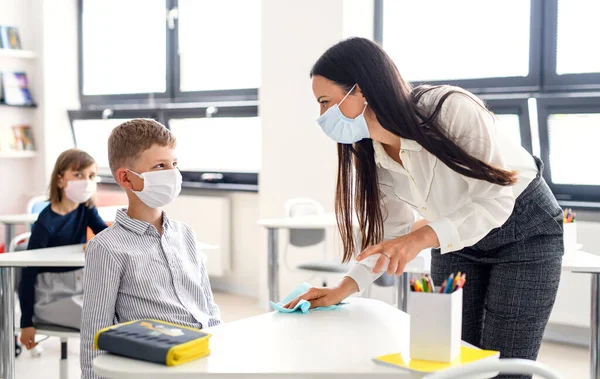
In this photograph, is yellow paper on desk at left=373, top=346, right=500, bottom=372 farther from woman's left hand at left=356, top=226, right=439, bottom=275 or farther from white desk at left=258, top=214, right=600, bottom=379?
white desk at left=258, top=214, right=600, bottom=379

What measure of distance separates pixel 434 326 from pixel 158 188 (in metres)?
1.01

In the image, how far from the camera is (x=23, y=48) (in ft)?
21.8

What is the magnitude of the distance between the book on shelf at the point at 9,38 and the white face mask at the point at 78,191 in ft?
11.7

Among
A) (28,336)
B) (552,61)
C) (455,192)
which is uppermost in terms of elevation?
(552,61)

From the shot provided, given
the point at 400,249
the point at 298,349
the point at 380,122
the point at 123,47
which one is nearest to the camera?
the point at 298,349

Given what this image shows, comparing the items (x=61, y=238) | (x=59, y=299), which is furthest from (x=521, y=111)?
(x=59, y=299)

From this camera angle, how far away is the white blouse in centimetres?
159

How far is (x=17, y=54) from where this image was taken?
21.0 feet

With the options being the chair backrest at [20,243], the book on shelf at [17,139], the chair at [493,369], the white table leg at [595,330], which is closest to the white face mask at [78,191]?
the chair backrest at [20,243]

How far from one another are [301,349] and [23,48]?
5.99 m

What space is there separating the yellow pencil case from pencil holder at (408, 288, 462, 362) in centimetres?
38

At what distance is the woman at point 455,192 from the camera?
159 cm

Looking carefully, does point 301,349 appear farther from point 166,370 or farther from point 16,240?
point 16,240

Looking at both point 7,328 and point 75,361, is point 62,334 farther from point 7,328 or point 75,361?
point 75,361
